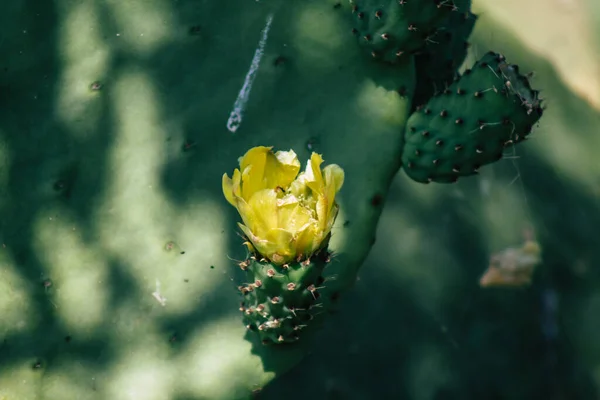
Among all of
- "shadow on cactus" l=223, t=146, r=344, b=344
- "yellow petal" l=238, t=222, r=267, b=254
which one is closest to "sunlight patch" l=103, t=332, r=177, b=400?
"shadow on cactus" l=223, t=146, r=344, b=344

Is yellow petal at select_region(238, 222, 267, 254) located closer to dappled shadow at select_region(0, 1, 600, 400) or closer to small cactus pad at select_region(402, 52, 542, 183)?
dappled shadow at select_region(0, 1, 600, 400)

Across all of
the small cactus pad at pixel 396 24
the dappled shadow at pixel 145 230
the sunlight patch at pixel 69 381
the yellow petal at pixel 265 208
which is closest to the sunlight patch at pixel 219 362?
the dappled shadow at pixel 145 230

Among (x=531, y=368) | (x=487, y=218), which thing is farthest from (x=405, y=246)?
(x=531, y=368)

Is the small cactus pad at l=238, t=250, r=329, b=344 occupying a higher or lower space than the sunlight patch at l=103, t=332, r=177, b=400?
higher

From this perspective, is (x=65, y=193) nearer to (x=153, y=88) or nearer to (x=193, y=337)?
(x=153, y=88)

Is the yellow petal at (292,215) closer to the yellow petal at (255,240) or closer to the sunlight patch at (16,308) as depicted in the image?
the yellow petal at (255,240)

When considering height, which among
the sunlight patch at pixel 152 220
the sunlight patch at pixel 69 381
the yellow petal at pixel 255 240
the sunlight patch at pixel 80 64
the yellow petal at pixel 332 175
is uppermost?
the yellow petal at pixel 332 175
